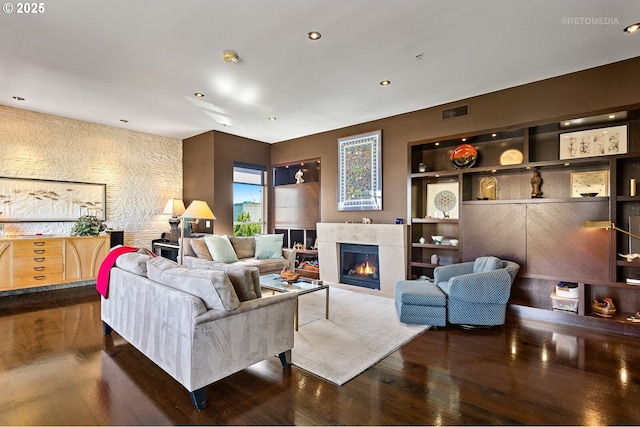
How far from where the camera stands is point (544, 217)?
3918 millimetres

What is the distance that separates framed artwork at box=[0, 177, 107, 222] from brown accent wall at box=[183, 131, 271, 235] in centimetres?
162

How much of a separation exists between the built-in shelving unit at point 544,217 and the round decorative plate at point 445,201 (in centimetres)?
13

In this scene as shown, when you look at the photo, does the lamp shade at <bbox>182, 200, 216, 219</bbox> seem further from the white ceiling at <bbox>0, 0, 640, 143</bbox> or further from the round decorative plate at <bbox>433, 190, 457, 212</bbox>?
the round decorative plate at <bbox>433, 190, 457, 212</bbox>

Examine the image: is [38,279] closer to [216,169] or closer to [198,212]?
[198,212]

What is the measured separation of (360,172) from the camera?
569cm

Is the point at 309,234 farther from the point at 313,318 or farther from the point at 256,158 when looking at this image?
the point at 313,318

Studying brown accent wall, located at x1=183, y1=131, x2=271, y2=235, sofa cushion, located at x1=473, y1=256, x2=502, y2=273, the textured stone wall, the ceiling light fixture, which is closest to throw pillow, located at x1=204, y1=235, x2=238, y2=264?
brown accent wall, located at x1=183, y1=131, x2=271, y2=235

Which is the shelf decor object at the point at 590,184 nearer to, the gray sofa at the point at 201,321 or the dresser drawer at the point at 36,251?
the gray sofa at the point at 201,321

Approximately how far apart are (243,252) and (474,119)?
173 inches

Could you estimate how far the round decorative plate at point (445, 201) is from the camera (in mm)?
4884

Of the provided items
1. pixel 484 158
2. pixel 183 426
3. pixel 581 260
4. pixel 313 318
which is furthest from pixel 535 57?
pixel 183 426

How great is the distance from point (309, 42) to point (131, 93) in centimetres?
281

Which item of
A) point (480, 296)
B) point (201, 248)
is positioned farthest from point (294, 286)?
point (201, 248)

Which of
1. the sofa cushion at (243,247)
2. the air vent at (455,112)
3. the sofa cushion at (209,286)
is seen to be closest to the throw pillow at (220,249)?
the sofa cushion at (243,247)
